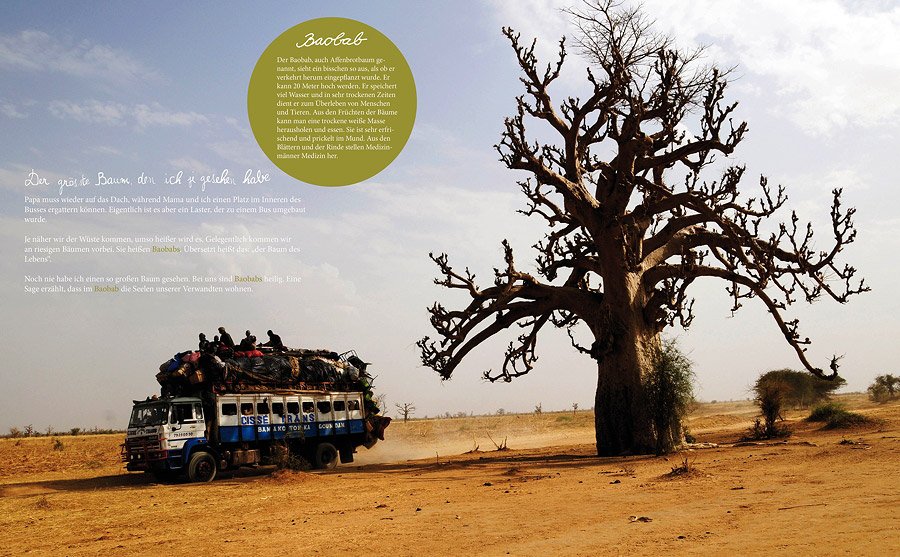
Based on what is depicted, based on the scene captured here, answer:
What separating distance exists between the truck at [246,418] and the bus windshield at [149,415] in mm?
27

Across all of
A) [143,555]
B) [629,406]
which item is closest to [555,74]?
[629,406]

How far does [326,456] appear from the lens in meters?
22.3

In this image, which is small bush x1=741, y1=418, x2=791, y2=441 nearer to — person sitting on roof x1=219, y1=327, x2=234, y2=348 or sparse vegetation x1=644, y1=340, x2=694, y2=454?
sparse vegetation x1=644, y1=340, x2=694, y2=454

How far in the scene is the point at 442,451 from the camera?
29031mm

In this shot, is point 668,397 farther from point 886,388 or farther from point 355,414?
point 886,388

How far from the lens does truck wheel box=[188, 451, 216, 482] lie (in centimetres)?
1831

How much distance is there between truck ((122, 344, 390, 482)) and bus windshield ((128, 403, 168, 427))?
0.09 feet

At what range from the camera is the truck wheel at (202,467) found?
60.1ft

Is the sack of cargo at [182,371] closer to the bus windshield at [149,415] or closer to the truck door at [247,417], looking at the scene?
the bus windshield at [149,415]

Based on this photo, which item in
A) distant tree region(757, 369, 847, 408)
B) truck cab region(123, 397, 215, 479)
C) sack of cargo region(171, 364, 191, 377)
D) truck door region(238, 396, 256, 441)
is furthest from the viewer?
distant tree region(757, 369, 847, 408)

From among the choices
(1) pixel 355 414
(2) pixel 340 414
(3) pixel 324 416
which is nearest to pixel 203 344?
(3) pixel 324 416

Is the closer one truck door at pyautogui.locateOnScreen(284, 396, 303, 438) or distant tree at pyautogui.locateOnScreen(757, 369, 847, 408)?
truck door at pyautogui.locateOnScreen(284, 396, 303, 438)

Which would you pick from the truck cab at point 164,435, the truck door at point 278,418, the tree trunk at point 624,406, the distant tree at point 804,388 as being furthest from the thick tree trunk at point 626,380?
the distant tree at point 804,388

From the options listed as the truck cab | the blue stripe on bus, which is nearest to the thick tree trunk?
the blue stripe on bus
